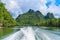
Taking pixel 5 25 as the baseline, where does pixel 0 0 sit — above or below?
above

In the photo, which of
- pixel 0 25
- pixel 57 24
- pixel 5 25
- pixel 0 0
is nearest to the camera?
pixel 0 25

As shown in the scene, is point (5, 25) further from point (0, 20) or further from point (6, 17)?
point (6, 17)

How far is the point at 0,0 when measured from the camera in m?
67.9

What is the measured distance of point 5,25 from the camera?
63719mm

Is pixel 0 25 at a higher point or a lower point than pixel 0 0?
lower

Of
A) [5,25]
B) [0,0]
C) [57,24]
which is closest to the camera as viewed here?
[5,25]

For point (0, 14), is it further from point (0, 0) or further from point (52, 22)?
point (52, 22)

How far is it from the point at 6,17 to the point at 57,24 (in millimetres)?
26552

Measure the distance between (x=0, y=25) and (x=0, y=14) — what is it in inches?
225

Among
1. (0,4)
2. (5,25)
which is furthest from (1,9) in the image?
(5,25)

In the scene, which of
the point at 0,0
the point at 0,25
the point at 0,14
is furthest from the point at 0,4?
the point at 0,25

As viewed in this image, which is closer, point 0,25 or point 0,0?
point 0,25

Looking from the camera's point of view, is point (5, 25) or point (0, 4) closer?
point (5, 25)

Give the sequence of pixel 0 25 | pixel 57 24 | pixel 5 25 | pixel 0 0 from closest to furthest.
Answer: pixel 0 25 → pixel 5 25 → pixel 0 0 → pixel 57 24
